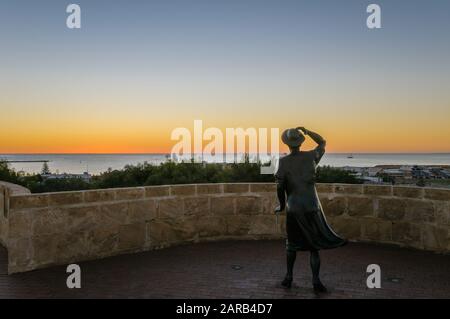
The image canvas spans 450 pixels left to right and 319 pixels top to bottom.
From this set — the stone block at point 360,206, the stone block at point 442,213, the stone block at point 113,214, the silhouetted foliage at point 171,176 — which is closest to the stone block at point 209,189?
the stone block at point 113,214

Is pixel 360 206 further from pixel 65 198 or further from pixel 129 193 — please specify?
pixel 65 198

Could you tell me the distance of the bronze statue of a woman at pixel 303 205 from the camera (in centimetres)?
473

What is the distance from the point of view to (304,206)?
477cm

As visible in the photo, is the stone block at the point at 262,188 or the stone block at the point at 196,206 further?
the stone block at the point at 262,188

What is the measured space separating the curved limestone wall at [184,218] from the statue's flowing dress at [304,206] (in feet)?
9.98

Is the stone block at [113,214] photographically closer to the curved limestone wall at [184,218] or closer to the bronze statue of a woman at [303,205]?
the curved limestone wall at [184,218]

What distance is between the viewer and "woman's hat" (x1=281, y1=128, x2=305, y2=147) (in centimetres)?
490

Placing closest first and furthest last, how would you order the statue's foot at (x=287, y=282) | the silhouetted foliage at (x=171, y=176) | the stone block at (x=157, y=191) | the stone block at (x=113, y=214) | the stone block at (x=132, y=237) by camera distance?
the statue's foot at (x=287, y=282) → the stone block at (x=113, y=214) → the stone block at (x=132, y=237) → the stone block at (x=157, y=191) → the silhouetted foliage at (x=171, y=176)

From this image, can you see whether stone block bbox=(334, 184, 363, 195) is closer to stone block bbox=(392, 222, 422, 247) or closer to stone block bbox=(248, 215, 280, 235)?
stone block bbox=(392, 222, 422, 247)

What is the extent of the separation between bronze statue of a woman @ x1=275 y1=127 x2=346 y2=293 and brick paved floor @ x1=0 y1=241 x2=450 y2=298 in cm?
55
